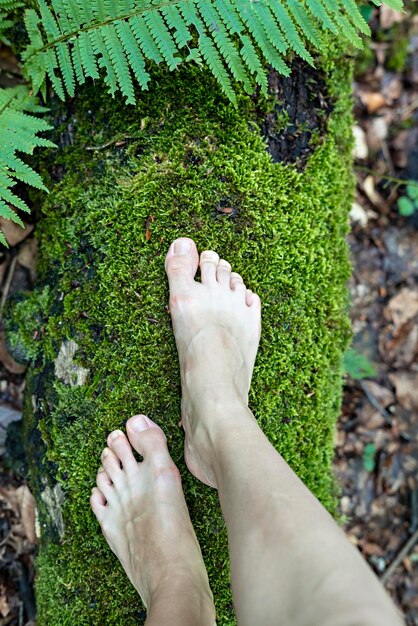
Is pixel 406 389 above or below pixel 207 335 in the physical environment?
below

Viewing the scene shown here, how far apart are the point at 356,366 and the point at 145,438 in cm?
183

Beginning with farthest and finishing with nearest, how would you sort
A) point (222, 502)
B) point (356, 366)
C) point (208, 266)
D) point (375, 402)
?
point (375, 402), point (356, 366), point (208, 266), point (222, 502)

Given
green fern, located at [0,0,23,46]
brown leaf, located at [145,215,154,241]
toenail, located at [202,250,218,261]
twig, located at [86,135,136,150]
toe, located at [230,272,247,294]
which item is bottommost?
toe, located at [230,272,247,294]

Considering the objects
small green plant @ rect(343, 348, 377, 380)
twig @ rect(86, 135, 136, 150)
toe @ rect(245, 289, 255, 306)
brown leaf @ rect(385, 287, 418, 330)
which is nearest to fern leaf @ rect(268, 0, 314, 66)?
twig @ rect(86, 135, 136, 150)

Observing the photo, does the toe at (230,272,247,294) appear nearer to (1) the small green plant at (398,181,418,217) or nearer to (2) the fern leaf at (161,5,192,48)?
(2) the fern leaf at (161,5,192,48)

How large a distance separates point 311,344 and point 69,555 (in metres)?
1.41

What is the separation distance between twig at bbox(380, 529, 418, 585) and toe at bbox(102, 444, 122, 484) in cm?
227

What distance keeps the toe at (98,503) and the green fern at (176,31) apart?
1637 mm

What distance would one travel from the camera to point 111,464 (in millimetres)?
2338

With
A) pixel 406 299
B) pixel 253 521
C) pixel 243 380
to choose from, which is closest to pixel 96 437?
pixel 243 380

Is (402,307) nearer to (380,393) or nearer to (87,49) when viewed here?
(380,393)

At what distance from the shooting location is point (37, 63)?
2.17 metres

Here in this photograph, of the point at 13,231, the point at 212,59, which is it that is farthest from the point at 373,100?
the point at 13,231

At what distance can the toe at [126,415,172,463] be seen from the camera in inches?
90.0
